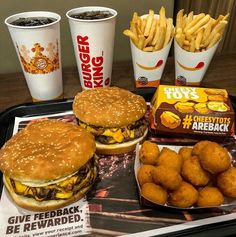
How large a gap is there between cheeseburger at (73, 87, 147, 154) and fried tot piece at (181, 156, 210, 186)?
0.33 m

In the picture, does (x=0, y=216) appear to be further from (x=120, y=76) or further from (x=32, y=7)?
(x=32, y=7)

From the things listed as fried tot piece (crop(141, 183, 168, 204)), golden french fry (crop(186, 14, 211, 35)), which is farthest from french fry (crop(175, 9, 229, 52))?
fried tot piece (crop(141, 183, 168, 204))

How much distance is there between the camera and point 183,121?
1293 millimetres

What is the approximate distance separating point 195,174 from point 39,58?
0.88 m

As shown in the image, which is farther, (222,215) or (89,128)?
(89,128)

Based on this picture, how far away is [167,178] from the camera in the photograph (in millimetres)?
996

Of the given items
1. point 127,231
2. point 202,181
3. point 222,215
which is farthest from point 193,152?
point 127,231

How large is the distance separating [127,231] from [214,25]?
108 cm

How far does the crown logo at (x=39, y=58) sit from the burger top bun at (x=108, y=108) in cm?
21

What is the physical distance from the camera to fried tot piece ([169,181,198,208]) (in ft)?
3.30

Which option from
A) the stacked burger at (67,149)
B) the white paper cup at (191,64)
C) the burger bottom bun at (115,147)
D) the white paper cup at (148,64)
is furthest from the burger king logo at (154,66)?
the burger bottom bun at (115,147)

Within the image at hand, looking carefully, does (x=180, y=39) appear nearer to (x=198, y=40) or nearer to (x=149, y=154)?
(x=198, y=40)

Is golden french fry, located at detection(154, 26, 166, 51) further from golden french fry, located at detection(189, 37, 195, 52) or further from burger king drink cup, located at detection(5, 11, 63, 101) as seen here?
burger king drink cup, located at detection(5, 11, 63, 101)

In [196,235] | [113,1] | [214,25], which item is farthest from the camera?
[113,1]
